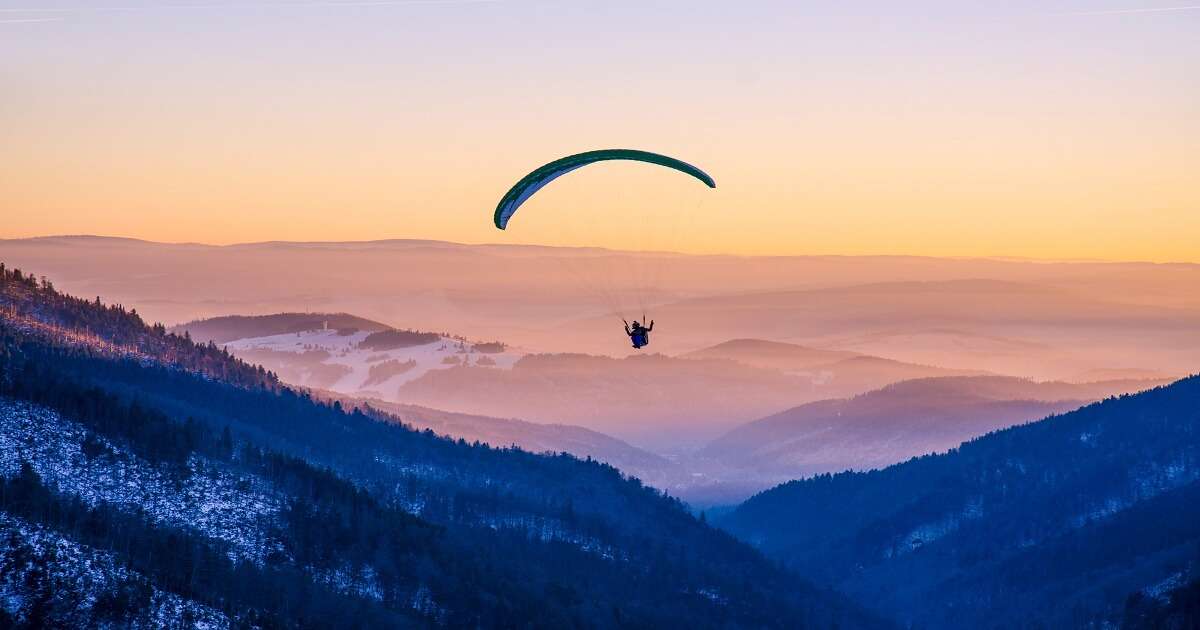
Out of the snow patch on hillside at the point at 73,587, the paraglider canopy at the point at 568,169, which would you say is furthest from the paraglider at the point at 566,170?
the snow patch on hillside at the point at 73,587

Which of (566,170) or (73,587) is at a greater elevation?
(566,170)

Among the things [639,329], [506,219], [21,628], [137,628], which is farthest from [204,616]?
[639,329]

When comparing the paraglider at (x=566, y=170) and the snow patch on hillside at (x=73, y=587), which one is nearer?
the paraglider at (x=566, y=170)

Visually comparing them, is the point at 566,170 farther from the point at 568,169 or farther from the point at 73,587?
the point at 73,587

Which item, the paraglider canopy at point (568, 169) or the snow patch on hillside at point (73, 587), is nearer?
the paraglider canopy at point (568, 169)

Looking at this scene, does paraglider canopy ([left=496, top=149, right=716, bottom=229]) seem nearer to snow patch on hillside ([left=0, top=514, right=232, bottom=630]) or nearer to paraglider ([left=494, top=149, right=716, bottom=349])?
paraglider ([left=494, top=149, right=716, bottom=349])

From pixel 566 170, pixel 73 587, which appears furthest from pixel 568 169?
pixel 73 587

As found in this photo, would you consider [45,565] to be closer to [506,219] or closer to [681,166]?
[506,219]

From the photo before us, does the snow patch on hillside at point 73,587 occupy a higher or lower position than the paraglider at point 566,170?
lower

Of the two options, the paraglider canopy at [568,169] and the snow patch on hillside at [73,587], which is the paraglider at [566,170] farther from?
the snow patch on hillside at [73,587]
